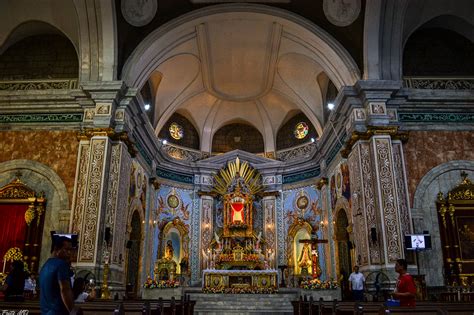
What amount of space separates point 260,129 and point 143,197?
7981 millimetres

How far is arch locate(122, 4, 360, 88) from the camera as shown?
43.8 feet

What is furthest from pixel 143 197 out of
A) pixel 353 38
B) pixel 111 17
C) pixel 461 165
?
pixel 461 165

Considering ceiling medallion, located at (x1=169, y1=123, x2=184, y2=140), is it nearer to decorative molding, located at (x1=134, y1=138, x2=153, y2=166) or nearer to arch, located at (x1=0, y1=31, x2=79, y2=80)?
decorative molding, located at (x1=134, y1=138, x2=153, y2=166)

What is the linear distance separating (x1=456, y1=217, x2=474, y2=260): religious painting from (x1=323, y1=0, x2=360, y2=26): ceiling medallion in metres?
7.02

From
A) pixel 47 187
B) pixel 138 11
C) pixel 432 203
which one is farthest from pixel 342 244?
pixel 138 11

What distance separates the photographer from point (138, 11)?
13336 mm

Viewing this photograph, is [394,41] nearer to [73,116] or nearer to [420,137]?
[420,137]

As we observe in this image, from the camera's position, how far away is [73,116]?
12867 millimetres

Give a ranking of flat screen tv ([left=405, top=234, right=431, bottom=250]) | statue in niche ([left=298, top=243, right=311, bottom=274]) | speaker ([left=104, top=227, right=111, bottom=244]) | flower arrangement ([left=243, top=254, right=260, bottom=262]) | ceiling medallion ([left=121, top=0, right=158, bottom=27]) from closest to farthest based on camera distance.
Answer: flat screen tv ([left=405, top=234, right=431, bottom=250]), speaker ([left=104, top=227, right=111, bottom=244]), ceiling medallion ([left=121, top=0, right=158, bottom=27]), statue in niche ([left=298, top=243, right=311, bottom=274]), flower arrangement ([left=243, top=254, right=260, bottom=262])

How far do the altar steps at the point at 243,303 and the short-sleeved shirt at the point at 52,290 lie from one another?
9.21 meters

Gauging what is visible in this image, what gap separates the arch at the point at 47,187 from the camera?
38.6ft

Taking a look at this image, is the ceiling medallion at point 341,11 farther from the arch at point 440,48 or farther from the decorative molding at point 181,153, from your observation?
the decorative molding at point 181,153

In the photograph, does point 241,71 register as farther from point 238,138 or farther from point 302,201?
point 302,201

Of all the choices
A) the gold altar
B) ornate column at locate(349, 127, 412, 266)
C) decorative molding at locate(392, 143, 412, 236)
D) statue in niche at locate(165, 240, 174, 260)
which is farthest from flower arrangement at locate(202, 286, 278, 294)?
decorative molding at locate(392, 143, 412, 236)
